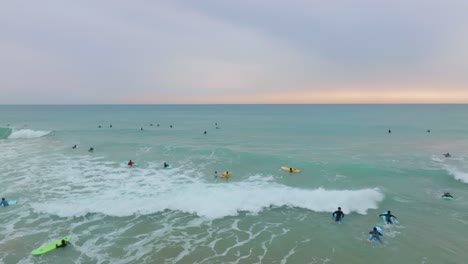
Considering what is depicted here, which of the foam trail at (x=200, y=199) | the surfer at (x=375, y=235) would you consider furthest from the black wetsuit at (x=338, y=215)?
the surfer at (x=375, y=235)

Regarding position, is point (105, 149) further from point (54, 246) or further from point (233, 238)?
point (233, 238)

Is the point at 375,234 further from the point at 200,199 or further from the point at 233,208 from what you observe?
the point at 200,199

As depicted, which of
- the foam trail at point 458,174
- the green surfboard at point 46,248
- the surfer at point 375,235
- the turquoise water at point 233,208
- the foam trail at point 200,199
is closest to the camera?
the green surfboard at point 46,248

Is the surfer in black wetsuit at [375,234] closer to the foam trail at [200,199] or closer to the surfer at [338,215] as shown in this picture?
the surfer at [338,215]

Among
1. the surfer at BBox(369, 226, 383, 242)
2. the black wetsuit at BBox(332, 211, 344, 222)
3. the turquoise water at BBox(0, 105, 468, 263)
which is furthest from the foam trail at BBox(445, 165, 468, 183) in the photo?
the surfer at BBox(369, 226, 383, 242)

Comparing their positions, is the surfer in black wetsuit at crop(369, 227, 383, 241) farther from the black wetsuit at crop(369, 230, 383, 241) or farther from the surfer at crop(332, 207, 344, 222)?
the surfer at crop(332, 207, 344, 222)

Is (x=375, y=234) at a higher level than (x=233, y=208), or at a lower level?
higher

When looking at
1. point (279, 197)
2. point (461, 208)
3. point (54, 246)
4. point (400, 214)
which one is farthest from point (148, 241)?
point (461, 208)

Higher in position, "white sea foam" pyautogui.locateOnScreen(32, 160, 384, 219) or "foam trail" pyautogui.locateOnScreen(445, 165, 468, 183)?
"foam trail" pyautogui.locateOnScreen(445, 165, 468, 183)

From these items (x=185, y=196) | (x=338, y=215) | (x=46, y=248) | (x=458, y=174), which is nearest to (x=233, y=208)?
(x=185, y=196)

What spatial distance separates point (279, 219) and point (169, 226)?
778 centimetres

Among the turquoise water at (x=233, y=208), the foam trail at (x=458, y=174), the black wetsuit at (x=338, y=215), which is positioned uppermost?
the foam trail at (x=458, y=174)

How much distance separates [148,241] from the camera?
16859 millimetres

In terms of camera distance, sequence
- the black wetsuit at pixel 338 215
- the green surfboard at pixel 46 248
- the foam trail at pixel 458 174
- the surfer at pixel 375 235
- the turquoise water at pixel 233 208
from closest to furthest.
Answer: the green surfboard at pixel 46 248 → the turquoise water at pixel 233 208 → the surfer at pixel 375 235 → the black wetsuit at pixel 338 215 → the foam trail at pixel 458 174
